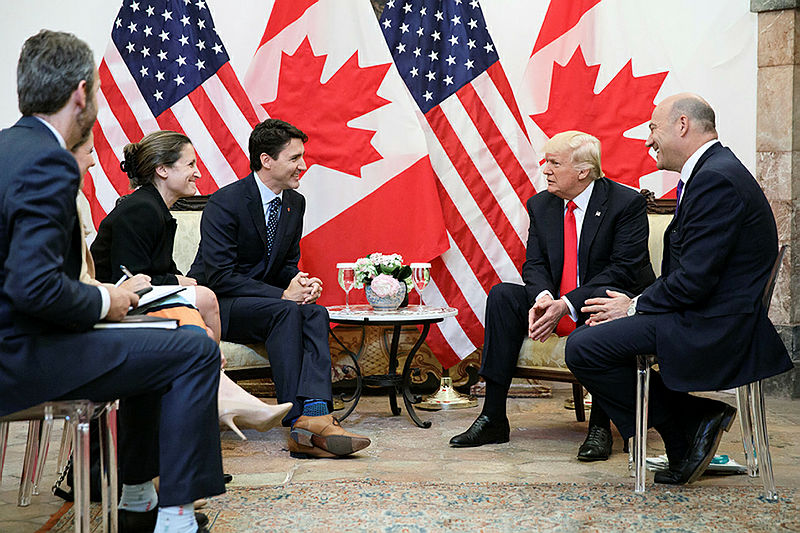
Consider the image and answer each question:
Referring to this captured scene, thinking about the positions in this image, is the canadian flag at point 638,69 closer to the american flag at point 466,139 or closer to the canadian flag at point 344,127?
the american flag at point 466,139

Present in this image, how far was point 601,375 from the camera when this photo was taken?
3.14 meters

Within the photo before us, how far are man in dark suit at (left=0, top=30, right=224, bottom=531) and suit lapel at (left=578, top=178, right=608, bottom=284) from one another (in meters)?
2.10

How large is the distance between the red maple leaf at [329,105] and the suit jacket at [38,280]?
285 cm

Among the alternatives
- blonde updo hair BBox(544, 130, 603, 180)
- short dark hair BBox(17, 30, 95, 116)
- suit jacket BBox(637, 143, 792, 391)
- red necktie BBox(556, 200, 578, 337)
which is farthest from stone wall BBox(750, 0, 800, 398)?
short dark hair BBox(17, 30, 95, 116)

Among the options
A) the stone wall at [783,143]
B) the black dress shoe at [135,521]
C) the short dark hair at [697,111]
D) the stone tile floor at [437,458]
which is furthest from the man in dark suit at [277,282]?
the stone wall at [783,143]

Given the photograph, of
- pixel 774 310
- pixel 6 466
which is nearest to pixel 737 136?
pixel 774 310

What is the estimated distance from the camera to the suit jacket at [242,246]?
13.0ft

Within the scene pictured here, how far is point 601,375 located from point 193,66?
9.83 ft

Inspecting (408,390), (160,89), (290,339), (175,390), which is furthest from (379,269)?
(175,390)

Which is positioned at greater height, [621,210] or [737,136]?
[737,136]

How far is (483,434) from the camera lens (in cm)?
373

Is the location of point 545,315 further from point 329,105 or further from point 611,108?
point 329,105

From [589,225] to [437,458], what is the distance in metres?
1.25

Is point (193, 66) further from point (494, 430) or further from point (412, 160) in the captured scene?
point (494, 430)
